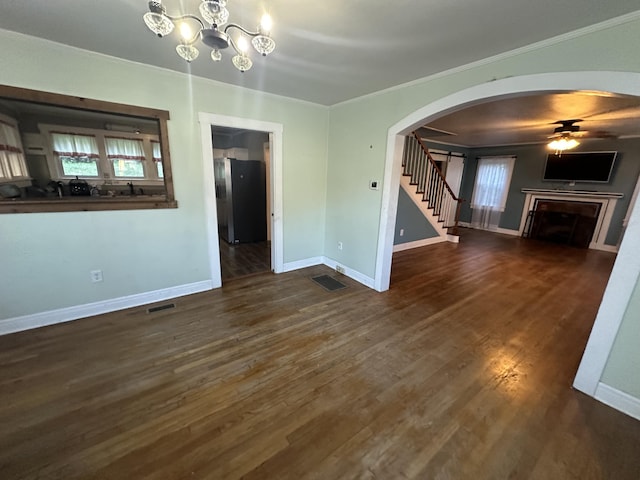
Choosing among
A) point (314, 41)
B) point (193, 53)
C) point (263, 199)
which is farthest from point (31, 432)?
point (263, 199)

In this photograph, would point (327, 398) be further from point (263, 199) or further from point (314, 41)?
point (263, 199)

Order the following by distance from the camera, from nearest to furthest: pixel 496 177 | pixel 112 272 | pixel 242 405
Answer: pixel 242 405 → pixel 112 272 → pixel 496 177

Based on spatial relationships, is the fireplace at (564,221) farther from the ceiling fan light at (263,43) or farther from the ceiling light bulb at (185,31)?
the ceiling light bulb at (185,31)

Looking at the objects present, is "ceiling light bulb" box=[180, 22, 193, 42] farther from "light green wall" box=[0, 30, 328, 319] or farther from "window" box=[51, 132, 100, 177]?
"window" box=[51, 132, 100, 177]

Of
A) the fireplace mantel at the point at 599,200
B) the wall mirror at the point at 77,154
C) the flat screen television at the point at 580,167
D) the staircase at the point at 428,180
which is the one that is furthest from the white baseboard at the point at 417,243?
the wall mirror at the point at 77,154

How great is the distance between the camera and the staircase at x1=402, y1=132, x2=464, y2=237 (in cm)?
510

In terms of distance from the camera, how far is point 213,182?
3.08 metres

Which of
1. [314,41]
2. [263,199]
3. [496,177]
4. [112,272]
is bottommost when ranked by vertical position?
[112,272]

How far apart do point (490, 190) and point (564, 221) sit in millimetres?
1933

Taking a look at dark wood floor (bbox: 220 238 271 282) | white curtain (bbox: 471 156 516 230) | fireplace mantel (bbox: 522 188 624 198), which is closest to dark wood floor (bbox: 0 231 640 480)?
dark wood floor (bbox: 220 238 271 282)

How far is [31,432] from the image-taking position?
4.77ft

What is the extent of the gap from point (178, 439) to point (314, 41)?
9.33 ft

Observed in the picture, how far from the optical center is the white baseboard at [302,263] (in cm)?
398

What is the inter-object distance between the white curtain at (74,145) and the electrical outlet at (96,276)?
2623 millimetres
